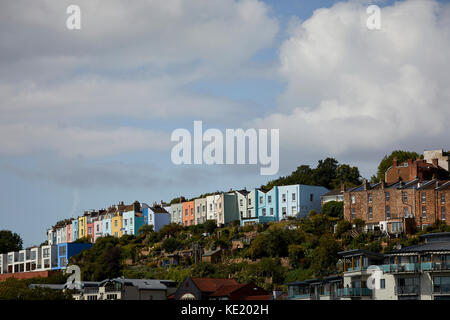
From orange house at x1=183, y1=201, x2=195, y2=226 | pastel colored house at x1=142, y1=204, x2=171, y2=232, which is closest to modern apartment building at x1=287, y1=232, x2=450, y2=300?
orange house at x1=183, y1=201, x2=195, y2=226

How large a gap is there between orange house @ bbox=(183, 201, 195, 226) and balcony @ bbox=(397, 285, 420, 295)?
187 feet

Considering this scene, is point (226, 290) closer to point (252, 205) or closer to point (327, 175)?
point (252, 205)

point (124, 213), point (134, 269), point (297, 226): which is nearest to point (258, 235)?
point (297, 226)

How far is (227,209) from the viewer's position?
10956cm

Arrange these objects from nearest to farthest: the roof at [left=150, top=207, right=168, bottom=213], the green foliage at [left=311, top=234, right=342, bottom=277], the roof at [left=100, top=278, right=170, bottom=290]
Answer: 1. the green foliage at [left=311, top=234, right=342, bottom=277]
2. the roof at [left=100, top=278, right=170, bottom=290]
3. the roof at [left=150, top=207, right=168, bottom=213]

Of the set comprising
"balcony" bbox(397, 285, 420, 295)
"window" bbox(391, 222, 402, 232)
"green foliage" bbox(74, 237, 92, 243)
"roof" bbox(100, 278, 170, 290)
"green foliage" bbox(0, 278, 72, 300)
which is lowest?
"green foliage" bbox(0, 278, 72, 300)

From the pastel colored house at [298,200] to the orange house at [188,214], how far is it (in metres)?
17.5

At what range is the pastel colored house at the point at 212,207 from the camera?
364 feet

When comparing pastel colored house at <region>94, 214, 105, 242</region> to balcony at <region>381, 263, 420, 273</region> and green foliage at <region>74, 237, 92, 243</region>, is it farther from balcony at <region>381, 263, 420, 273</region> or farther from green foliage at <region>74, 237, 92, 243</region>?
balcony at <region>381, 263, 420, 273</region>

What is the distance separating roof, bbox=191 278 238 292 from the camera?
8056 centimetres

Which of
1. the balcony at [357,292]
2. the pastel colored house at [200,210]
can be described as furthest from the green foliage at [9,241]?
the balcony at [357,292]

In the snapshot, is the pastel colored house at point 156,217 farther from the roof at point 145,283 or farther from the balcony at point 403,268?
the balcony at point 403,268

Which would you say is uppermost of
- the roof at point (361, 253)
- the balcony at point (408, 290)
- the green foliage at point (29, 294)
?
the roof at point (361, 253)
